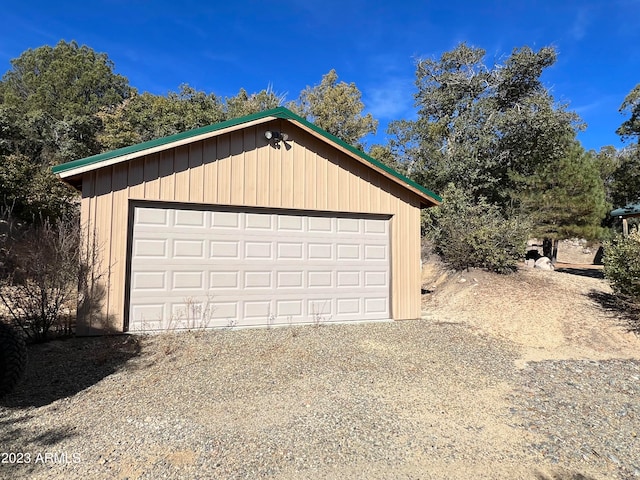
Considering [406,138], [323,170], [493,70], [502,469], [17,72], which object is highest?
[17,72]

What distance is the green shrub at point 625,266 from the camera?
785cm

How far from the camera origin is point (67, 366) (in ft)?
16.5

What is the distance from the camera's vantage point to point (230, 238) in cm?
740

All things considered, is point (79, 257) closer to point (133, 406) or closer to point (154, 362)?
point (154, 362)

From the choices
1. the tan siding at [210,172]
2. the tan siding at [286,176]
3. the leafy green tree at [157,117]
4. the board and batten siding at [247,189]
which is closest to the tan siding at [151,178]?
the board and batten siding at [247,189]

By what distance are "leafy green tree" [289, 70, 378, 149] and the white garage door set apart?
19.9 meters

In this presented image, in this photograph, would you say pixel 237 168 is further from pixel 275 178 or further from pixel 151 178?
pixel 151 178

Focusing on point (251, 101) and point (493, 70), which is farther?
point (251, 101)

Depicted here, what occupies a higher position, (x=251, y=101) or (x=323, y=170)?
(x=251, y=101)

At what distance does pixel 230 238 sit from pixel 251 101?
21.3 m

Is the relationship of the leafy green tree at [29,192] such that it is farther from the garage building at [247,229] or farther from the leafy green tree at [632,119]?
the leafy green tree at [632,119]

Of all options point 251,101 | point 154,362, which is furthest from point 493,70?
point 154,362

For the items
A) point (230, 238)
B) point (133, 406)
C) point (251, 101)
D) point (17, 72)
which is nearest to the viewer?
point (133, 406)

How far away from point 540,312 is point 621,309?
63.1 inches
